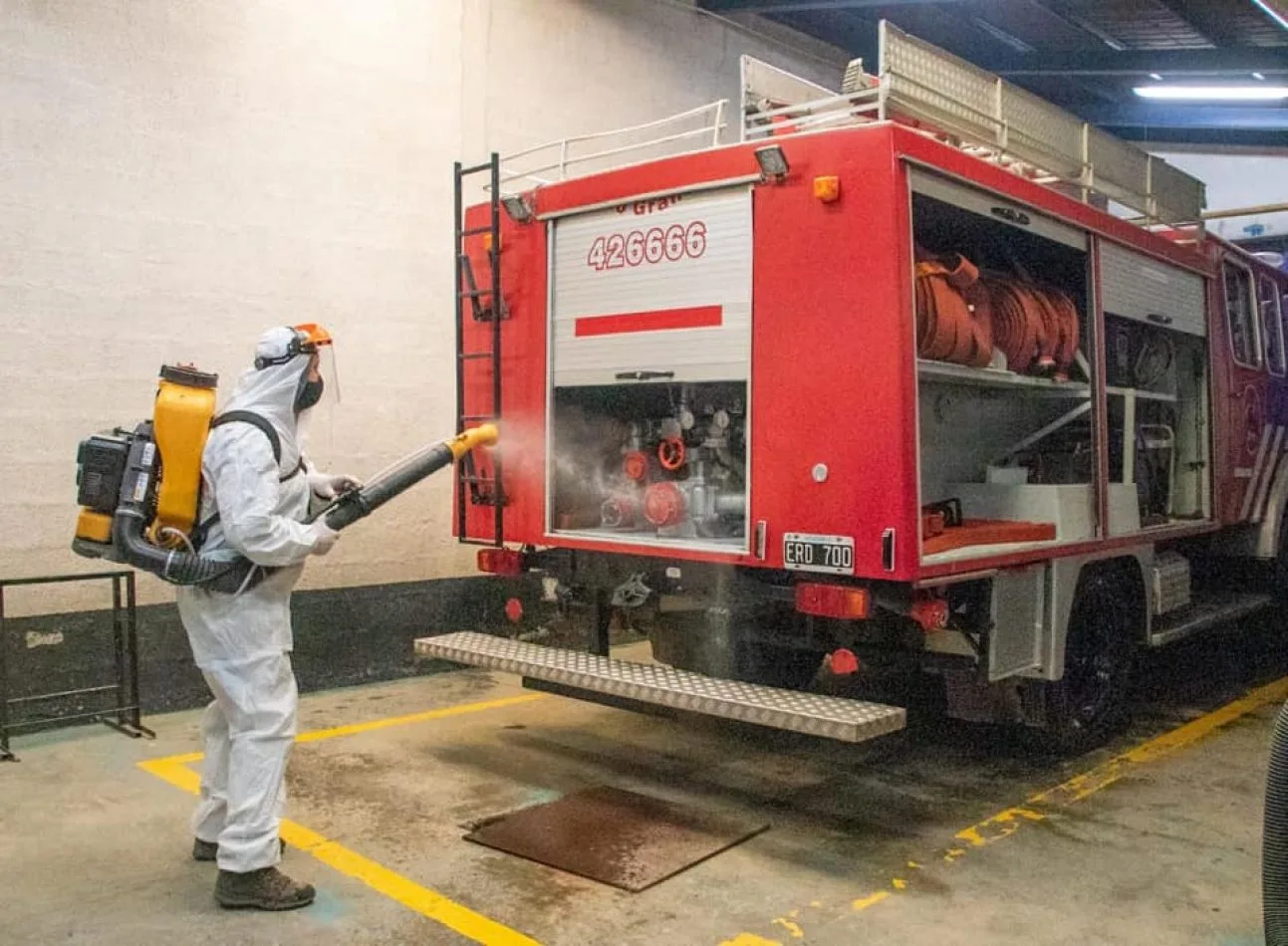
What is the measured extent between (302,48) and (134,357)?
230 cm

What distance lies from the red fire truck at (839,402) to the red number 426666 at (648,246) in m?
0.02

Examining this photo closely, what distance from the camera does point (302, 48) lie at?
7.36 metres

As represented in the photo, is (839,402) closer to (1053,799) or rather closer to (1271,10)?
(1053,799)

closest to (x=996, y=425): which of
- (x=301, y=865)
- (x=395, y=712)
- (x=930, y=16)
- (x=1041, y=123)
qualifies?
(x=1041, y=123)

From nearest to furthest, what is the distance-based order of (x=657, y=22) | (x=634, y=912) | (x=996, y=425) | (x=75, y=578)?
1. (x=634, y=912)
2. (x=75, y=578)
3. (x=996, y=425)
4. (x=657, y=22)

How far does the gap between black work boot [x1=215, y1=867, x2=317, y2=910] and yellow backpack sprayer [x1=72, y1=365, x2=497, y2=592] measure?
39.7 inches

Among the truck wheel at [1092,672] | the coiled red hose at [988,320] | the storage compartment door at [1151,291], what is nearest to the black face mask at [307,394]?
the coiled red hose at [988,320]

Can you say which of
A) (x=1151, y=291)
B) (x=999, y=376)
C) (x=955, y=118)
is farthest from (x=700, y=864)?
(x=1151, y=291)

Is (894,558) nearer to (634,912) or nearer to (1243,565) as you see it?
(634,912)

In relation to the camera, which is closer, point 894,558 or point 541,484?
point 894,558

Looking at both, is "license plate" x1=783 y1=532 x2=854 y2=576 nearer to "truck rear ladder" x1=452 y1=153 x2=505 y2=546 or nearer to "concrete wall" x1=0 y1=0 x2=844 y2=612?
"truck rear ladder" x1=452 y1=153 x2=505 y2=546

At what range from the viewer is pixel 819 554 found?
15.6ft

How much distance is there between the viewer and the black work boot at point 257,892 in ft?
13.2

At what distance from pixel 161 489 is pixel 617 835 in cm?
230
